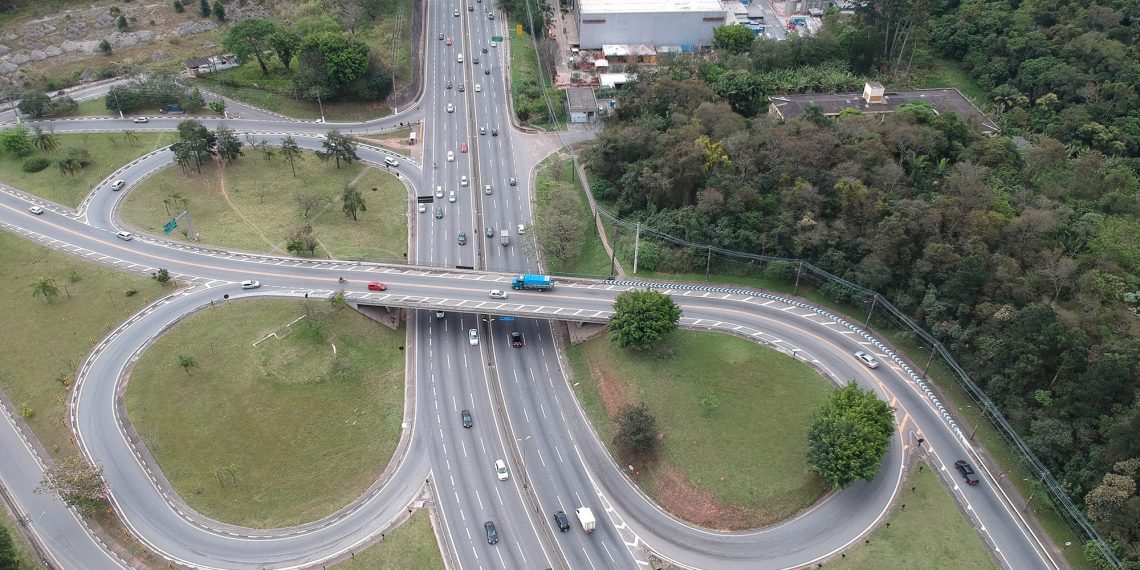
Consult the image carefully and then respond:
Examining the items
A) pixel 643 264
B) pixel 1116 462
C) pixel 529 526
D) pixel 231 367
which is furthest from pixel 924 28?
pixel 231 367

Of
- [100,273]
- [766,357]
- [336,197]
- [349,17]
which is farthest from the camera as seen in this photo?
[349,17]

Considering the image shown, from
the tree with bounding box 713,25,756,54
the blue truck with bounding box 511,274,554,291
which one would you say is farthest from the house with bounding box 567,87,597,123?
the blue truck with bounding box 511,274,554,291

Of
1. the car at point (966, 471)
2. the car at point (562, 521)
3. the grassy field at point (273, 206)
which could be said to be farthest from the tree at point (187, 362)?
the car at point (966, 471)

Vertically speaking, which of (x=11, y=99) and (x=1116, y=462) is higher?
(x=11, y=99)

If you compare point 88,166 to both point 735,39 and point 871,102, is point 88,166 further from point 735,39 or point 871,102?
point 871,102

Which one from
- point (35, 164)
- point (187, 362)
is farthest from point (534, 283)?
point (35, 164)

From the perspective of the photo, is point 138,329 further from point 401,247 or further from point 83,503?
point 401,247

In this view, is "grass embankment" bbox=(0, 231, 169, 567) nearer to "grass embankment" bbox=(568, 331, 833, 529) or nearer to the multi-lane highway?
the multi-lane highway
